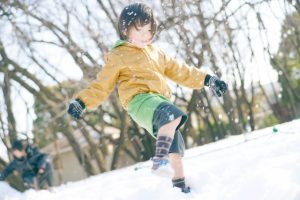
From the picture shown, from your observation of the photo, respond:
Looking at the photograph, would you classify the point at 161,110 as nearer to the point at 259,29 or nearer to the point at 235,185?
the point at 235,185

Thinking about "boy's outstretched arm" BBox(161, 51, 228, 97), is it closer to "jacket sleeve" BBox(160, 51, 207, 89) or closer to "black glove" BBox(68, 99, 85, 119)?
"jacket sleeve" BBox(160, 51, 207, 89)

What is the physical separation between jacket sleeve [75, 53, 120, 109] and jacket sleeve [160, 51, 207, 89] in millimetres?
431

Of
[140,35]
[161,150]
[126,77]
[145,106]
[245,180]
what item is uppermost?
[140,35]

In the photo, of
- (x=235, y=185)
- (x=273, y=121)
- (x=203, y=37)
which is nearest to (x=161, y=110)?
(x=235, y=185)

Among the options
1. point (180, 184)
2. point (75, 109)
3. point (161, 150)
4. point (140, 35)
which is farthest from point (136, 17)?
point (180, 184)

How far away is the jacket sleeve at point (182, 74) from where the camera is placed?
3104mm

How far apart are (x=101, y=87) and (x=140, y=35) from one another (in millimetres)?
425

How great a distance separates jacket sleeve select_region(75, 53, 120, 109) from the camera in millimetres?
2797

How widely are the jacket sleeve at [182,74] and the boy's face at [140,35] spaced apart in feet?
0.84

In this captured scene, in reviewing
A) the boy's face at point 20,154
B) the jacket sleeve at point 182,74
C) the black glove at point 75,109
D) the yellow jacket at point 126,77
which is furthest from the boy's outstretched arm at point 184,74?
the boy's face at point 20,154

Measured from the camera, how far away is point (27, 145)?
25.7ft

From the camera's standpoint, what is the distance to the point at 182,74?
123 inches

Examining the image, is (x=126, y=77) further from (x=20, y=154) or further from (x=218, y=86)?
(x=20, y=154)

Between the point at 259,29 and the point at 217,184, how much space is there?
12.7 m
